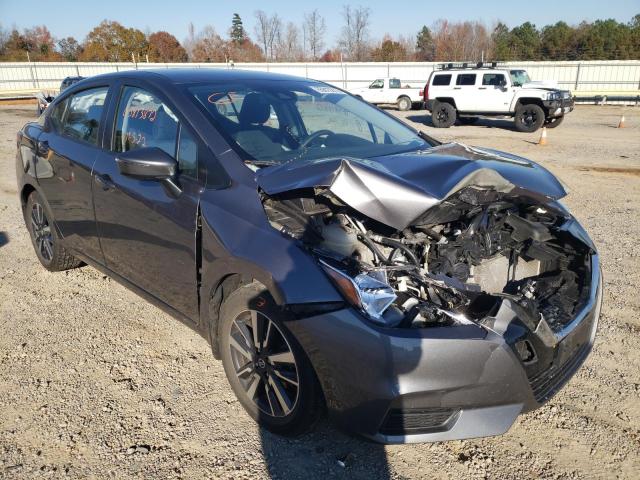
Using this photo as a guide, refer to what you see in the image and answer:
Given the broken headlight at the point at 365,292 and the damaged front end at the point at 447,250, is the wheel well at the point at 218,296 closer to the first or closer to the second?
the damaged front end at the point at 447,250

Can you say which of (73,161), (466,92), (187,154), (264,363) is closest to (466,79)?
(466,92)

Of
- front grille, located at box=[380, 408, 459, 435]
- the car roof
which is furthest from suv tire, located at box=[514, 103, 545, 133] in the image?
front grille, located at box=[380, 408, 459, 435]

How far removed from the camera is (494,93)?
56.9ft

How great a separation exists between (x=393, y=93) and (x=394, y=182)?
78.8 ft

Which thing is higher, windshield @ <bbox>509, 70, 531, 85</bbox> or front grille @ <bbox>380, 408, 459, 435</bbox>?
windshield @ <bbox>509, 70, 531, 85</bbox>

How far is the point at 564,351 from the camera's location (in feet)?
7.95

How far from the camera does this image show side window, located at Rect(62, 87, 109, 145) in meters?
3.64

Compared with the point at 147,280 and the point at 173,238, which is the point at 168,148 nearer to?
the point at 173,238

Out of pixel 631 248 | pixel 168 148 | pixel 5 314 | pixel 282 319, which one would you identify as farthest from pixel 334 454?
pixel 631 248

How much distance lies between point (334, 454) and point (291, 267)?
3.23 feet

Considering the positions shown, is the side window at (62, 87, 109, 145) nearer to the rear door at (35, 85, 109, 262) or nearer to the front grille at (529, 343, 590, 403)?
the rear door at (35, 85, 109, 262)

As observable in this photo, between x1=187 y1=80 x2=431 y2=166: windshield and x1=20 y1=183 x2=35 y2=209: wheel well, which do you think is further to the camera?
x1=20 y1=183 x2=35 y2=209: wheel well

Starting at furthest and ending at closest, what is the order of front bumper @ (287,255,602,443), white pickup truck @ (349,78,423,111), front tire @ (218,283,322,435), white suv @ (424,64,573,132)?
1. white pickup truck @ (349,78,423,111)
2. white suv @ (424,64,573,132)
3. front tire @ (218,283,322,435)
4. front bumper @ (287,255,602,443)

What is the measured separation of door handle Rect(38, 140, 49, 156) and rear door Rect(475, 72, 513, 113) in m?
16.0
